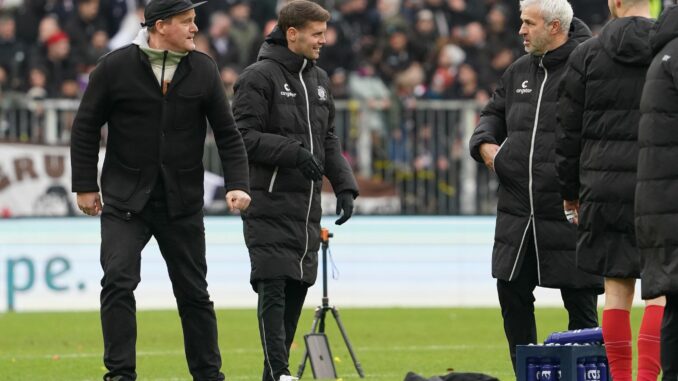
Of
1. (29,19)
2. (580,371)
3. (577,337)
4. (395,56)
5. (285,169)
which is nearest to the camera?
(580,371)

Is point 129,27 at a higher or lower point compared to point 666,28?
lower

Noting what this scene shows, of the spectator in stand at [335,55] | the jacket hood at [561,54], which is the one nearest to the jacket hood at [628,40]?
the jacket hood at [561,54]

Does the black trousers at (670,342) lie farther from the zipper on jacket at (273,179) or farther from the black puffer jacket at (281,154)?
the zipper on jacket at (273,179)

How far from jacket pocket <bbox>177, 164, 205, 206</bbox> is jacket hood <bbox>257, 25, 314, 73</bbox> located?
3.76 feet

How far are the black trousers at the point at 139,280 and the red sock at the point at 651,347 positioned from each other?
2545 millimetres

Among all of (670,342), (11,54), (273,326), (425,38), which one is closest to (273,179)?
(273,326)

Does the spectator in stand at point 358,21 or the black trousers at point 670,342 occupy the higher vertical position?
the spectator in stand at point 358,21

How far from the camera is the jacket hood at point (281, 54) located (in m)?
10.8

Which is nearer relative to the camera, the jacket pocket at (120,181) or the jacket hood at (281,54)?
the jacket pocket at (120,181)

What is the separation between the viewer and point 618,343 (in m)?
9.09

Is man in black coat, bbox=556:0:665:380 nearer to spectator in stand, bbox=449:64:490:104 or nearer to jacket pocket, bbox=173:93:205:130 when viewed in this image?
jacket pocket, bbox=173:93:205:130

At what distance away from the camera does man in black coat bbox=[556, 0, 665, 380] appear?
905cm

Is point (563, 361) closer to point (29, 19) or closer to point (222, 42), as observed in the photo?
point (222, 42)

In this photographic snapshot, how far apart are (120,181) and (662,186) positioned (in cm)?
316
